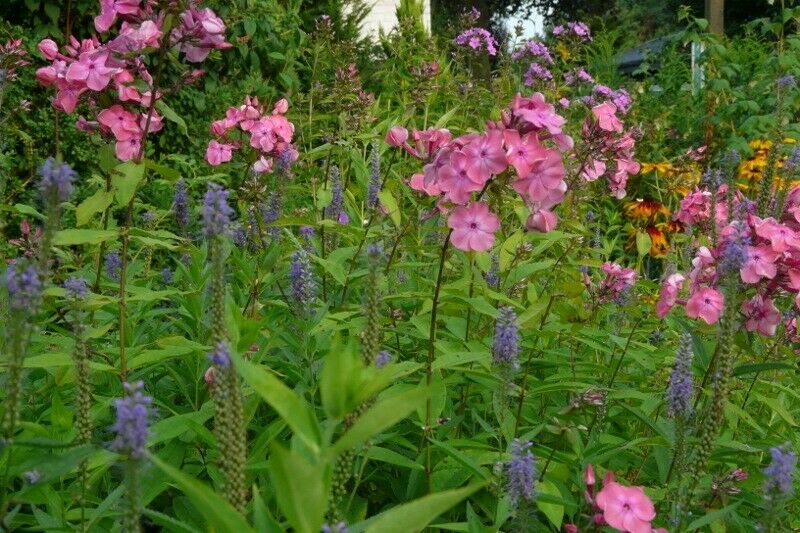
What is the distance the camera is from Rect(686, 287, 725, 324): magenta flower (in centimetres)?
247

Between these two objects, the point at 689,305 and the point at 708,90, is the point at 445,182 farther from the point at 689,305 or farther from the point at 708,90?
the point at 708,90

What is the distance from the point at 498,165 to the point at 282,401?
113 cm

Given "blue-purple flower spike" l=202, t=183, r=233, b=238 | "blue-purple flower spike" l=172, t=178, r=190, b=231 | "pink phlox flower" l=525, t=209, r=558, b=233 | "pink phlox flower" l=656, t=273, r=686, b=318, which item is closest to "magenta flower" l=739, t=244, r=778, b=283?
"pink phlox flower" l=656, t=273, r=686, b=318

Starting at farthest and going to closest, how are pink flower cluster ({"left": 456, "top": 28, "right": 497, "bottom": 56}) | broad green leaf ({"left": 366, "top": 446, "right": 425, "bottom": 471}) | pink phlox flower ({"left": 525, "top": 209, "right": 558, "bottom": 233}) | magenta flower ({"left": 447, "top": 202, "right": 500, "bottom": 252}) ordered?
1. pink flower cluster ({"left": 456, "top": 28, "right": 497, "bottom": 56})
2. pink phlox flower ({"left": 525, "top": 209, "right": 558, "bottom": 233})
3. magenta flower ({"left": 447, "top": 202, "right": 500, "bottom": 252})
4. broad green leaf ({"left": 366, "top": 446, "right": 425, "bottom": 471})

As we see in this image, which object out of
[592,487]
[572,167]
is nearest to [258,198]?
[572,167]

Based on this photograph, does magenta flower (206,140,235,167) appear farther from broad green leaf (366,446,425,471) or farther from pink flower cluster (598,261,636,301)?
broad green leaf (366,446,425,471)

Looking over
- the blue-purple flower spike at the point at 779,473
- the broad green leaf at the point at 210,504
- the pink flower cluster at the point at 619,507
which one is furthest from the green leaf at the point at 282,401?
the pink flower cluster at the point at 619,507

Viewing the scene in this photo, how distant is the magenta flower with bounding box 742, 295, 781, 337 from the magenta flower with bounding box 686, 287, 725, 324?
2.6 inches

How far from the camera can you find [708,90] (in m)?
8.70

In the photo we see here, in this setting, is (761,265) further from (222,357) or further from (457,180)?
(222,357)

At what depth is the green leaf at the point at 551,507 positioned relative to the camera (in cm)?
195

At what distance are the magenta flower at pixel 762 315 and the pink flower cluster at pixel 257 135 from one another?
155cm

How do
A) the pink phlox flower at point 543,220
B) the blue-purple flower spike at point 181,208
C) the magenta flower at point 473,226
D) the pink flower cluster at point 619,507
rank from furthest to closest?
the blue-purple flower spike at point 181,208, the pink phlox flower at point 543,220, the magenta flower at point 473,226, the pink flower cluster at point 619,507

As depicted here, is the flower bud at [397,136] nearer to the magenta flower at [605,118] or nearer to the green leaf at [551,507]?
the magenta flower at [605,118]
